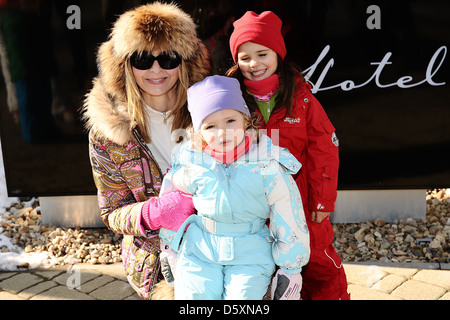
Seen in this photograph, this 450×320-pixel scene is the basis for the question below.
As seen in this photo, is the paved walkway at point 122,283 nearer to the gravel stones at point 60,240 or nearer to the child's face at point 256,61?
the gravel stones at point 60,240

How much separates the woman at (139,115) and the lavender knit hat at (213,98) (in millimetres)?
449

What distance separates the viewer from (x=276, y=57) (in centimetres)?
303

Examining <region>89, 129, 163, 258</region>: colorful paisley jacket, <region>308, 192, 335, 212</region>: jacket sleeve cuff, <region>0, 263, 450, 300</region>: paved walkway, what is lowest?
<region>0, 263, 450, 300</region>: paved walkway

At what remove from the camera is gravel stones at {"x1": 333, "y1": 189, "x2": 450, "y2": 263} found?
451 cm

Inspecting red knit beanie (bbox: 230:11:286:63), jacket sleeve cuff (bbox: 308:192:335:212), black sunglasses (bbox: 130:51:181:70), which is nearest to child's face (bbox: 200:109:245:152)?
black sunglasses (bbox: 130:51:181:70)

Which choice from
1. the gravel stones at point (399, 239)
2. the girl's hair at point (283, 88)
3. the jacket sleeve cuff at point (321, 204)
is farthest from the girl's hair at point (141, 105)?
the gravel stones at point (399, 239)

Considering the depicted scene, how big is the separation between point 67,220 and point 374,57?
361 centimetres

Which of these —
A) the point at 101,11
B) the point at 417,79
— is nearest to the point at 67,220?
the point at 101,11

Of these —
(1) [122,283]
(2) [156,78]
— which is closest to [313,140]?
(2) [156,78]

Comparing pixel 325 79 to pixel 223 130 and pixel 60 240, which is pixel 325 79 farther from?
pixel 60 240

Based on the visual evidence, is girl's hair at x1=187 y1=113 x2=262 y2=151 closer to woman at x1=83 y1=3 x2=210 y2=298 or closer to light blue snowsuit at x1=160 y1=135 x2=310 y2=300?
light blue snowsuit at x1=160 y1=135 x2=310 y2=300

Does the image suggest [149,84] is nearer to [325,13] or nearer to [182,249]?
[182,249]

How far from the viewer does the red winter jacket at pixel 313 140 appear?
3.01 meters

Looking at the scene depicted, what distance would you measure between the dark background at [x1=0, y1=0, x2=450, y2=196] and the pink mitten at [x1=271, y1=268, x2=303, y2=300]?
2.62 metres
